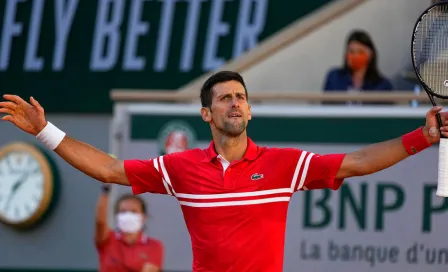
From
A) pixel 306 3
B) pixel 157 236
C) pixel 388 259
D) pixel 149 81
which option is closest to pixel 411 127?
pixel 388 259

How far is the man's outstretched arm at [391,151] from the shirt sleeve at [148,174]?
931 mm

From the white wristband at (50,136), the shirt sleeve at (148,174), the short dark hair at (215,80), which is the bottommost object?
the shirt sleeve at (148,174)

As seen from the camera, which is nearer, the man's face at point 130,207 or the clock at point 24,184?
the man's face at point 130,207

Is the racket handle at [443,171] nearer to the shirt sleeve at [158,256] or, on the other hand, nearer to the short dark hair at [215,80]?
the short dark hair at [215,80]

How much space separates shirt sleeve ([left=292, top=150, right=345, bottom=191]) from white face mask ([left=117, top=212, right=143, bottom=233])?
10.3 ft

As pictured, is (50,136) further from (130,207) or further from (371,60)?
(371,60)

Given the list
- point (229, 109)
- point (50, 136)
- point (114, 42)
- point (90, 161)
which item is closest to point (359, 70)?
point (114, 42)

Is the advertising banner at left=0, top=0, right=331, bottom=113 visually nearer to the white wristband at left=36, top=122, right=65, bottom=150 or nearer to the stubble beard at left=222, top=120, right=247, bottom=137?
the stubble beard at left=222, top=120, right=247, bottom=137

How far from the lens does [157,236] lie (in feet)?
32.3

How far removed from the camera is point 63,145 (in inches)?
256

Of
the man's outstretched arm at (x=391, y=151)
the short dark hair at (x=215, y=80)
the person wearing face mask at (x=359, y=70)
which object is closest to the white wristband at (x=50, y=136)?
the short dark hair at (x=215, y=80)

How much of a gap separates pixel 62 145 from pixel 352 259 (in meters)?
3.60

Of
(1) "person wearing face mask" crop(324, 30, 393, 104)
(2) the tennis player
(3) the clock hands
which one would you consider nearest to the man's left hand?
(2) the tennis player

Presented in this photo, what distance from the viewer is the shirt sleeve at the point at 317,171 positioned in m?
6.31
